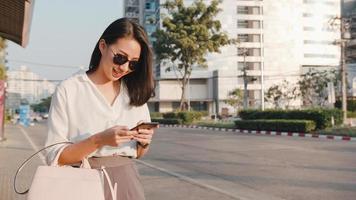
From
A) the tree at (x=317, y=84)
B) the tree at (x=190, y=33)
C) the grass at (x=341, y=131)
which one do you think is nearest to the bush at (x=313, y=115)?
the grass at (x=341, y=131)

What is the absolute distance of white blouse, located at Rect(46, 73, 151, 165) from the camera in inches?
73.7

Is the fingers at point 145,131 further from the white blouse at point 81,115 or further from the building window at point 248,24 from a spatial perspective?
the building window at point 248,24

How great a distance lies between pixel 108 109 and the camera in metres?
1.95

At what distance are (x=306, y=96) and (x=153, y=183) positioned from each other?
55876 millimetres

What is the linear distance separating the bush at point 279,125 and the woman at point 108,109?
71.8ft

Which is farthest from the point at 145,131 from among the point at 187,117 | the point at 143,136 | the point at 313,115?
the point at 187,117

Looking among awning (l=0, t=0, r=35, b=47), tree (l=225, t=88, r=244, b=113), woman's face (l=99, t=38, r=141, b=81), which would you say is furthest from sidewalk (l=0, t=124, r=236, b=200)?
tree (l=225, t=88, r=244, b=113)

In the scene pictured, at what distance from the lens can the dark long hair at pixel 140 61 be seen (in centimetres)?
199

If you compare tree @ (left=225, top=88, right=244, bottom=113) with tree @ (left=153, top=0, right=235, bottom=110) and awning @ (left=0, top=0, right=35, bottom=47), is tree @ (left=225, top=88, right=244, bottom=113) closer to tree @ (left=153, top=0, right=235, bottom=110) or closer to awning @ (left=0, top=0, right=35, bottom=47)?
tree @ (left=153, top=0, right=235, bottom=110)

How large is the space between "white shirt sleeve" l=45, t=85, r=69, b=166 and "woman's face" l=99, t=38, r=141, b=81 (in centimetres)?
20

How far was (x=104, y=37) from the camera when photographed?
2.03 m

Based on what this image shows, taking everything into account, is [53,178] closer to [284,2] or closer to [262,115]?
[262,115]

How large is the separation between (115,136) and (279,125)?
24.1 meters

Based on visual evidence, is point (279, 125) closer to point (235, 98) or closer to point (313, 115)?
point (313, 115)
